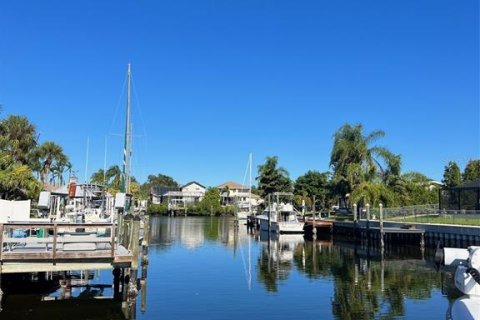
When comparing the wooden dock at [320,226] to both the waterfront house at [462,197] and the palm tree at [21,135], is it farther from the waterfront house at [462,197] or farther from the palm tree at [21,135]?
the palm tree at [21,135]

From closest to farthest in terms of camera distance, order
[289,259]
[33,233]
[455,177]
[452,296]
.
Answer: [452,296]
[33,233]
[289,259]
[455,177]

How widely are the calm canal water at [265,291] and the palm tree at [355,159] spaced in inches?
1242

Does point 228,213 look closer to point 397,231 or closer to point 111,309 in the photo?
point 397,231

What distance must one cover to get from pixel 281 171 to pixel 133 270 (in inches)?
3490

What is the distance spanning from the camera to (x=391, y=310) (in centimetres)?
1891

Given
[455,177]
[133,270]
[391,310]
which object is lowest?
[391,310]

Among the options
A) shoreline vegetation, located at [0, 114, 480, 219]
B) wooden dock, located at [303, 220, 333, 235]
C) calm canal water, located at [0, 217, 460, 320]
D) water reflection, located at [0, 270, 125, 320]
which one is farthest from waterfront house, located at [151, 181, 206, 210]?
water reflection, located at [0, 270, 125, 320]

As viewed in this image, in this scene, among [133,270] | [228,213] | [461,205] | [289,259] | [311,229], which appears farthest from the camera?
[228,213]

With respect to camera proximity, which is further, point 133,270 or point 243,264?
point 243,264

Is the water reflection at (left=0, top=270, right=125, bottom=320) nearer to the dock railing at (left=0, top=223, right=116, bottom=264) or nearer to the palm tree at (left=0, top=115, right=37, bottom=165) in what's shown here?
the dock railing at (left=0, top=223, right=116, bottom=264)

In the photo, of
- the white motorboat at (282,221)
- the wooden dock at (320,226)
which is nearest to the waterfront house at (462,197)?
the wooden dock at (320,226)

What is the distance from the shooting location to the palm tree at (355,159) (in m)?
68.9

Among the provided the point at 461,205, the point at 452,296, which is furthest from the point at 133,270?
the point at 461,205

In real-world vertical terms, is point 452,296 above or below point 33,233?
below
